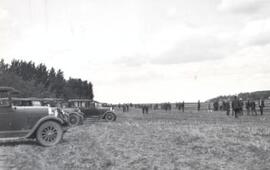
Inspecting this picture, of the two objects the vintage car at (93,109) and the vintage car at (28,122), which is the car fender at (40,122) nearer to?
the vintage car at (28,122)

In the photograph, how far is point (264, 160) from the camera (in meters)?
9.62

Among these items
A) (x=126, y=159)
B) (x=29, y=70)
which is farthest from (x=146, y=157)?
(x=29, y=70)

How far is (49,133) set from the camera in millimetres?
13984

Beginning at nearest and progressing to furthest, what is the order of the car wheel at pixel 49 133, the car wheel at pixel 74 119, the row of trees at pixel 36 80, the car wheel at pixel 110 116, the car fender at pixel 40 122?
1. the car fender at pixel 40 122
2. the car wheel at pixel 49 133
3. the car wheel at pixel 74 119
4. the car wheel at pixel 110 116
5. the row of trees at pixel 36 80

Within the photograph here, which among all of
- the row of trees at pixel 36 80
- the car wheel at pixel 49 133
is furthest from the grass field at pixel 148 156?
the row of trees at pixel 36 80

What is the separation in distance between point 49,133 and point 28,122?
804mm

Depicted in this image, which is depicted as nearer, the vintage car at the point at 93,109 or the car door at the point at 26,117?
the car door at the point at 26,117

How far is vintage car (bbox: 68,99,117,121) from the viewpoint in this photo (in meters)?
30.5

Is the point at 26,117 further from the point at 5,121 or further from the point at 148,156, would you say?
the point at 148,156

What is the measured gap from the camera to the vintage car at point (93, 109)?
1202 inches

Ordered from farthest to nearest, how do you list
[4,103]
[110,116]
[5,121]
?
[110,116], [4,103], [5,121]

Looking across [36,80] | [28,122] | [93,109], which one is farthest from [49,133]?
[36,80]

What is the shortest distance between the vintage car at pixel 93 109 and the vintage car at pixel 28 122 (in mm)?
15864

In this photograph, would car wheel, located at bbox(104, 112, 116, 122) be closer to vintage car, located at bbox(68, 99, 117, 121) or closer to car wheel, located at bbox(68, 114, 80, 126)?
vintage car, located at bbox(68, 99, 117, 121)
